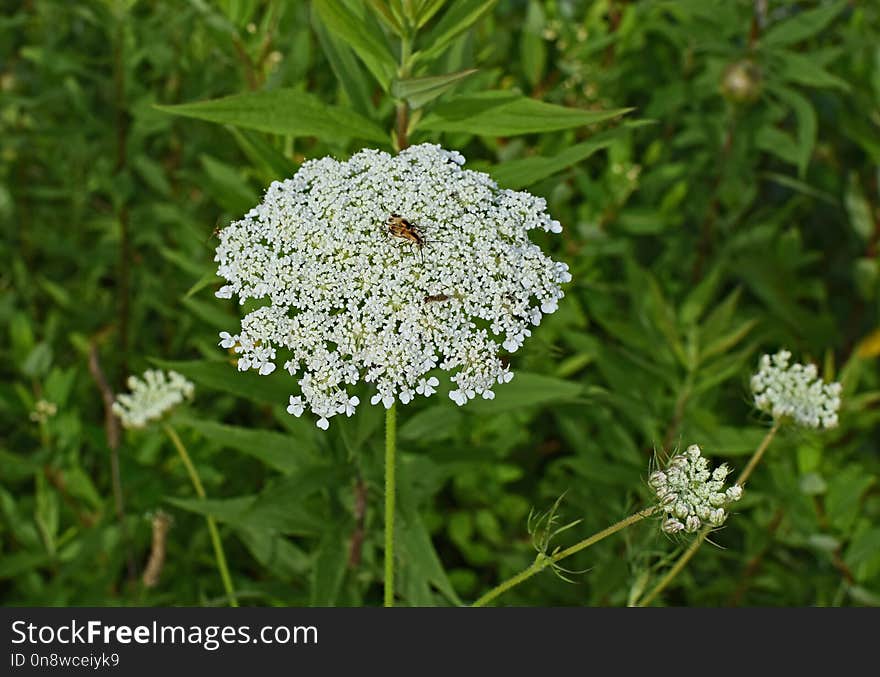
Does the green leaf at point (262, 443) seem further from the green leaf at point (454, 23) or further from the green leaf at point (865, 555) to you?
the green leaf at point (865, 555)

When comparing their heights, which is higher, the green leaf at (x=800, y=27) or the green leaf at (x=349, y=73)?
the green leaf at (x=800, y=27)

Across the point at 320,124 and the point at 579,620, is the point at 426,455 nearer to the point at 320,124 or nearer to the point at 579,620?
the point at 579,620

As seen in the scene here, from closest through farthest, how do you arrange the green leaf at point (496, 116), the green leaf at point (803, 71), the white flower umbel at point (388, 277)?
the white flower umbel at point (388, 277) < the green leaf at point (496, 116) < the green leaf at point (803, 71)

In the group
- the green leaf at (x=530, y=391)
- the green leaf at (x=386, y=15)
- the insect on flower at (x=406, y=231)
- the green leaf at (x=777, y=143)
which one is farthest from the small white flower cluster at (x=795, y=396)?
the green leaf at (x=777, y=143)

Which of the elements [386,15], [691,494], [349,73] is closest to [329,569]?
[691,494]

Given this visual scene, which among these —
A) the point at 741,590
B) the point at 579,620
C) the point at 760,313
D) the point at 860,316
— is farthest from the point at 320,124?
the point at 860,316
